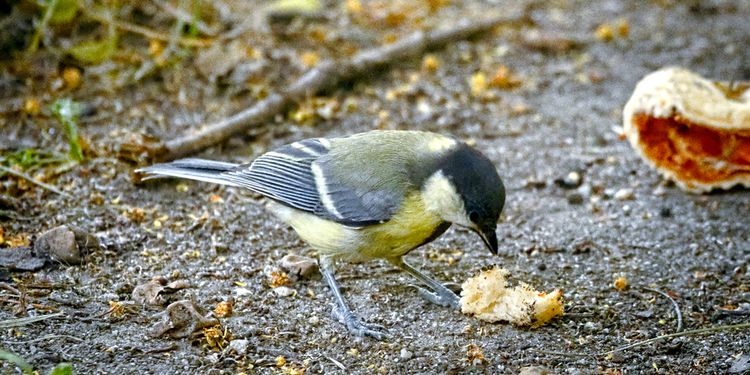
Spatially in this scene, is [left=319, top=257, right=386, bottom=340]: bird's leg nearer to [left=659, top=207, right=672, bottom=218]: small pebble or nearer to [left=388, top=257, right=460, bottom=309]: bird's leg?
[left=388, top=257, right=460, bottom=309]: bird's leg

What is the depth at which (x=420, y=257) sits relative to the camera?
4.32 m

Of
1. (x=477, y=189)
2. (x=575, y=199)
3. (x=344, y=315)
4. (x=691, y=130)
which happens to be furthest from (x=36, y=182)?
(x=691, y=130)

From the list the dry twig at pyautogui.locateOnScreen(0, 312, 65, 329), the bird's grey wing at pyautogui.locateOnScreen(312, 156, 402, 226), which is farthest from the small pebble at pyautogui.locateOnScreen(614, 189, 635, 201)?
the dry twig at pyautogui.locateOnScreen(0, 312, 65, 329)

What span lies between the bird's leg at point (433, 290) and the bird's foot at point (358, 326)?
35cm

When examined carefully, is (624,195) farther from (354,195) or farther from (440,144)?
(354,195)

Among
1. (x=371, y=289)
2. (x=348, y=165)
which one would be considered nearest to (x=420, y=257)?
(x=371, y=289)

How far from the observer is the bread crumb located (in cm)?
360

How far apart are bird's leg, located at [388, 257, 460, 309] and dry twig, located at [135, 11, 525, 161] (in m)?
1.55

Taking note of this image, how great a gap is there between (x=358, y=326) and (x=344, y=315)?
4.7 inches

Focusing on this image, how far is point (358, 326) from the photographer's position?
355 centimetres

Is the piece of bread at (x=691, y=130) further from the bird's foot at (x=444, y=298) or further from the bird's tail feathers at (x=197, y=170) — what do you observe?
the bird's tail feathers at (x=197, y=170)

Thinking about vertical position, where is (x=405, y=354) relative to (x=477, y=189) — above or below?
below

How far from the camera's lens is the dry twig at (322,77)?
4977 mm

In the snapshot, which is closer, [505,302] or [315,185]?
[505,302]
